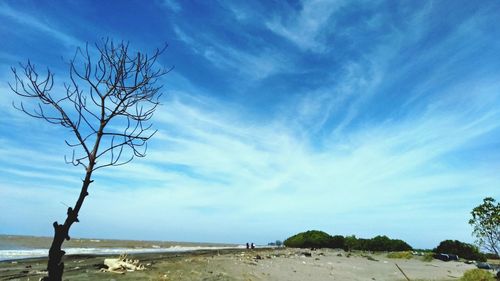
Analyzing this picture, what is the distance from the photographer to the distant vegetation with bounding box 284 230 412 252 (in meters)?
74.8

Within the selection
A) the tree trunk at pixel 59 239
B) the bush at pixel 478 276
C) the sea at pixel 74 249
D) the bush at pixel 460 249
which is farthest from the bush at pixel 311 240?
the tree trunk at pixel 59 239

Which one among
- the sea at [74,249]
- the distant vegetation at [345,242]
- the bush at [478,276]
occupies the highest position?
the distant vegetation at [345,242]

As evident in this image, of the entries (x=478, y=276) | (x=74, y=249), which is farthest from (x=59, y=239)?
(x=74, y=249)

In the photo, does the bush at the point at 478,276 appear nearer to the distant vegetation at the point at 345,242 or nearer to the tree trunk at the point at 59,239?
the tree trunk at the point at 59,239

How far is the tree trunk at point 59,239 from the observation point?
5543mm

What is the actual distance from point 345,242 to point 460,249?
2823cm

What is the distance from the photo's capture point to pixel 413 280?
2411 cm

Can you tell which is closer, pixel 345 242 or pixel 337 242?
pixel 337 242

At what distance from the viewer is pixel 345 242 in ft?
270

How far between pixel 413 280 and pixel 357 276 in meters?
3.89

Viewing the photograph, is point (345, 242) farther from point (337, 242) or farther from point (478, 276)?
point (478, 276)

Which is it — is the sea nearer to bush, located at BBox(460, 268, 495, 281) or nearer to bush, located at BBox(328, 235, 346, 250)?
bush, located at BBox(328, 235, 346, 250)

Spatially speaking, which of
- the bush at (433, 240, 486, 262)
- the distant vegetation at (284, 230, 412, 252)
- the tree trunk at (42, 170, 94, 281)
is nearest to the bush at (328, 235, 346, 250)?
the distant vegetation at (284, 230, 412, 252)

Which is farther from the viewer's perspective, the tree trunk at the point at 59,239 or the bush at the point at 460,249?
the bush at the point at 460,249
